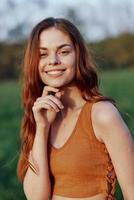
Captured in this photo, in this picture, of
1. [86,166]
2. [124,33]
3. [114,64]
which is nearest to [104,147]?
[86,166]

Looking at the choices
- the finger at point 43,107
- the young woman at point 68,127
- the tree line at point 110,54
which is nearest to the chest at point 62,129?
the young woman at point 68,127

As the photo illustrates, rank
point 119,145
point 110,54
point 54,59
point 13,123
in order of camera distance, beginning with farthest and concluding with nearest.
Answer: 1. point 110,54
2. point 13,123
3. point 54,59
4. point 119,145

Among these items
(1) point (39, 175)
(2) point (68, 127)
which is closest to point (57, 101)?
(2) point (68, 127)

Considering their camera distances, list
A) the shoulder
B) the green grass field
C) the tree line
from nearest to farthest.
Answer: the shoulder → the green grass field → the tree line

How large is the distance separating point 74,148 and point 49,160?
18 centimetres

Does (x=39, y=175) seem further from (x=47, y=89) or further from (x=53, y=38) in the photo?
(x=53, y=38)

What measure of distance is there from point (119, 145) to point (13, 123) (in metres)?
9.89

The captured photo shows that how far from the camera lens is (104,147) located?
9.30ft

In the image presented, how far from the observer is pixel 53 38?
2912 mm

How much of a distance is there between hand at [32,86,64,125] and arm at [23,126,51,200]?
44 mm

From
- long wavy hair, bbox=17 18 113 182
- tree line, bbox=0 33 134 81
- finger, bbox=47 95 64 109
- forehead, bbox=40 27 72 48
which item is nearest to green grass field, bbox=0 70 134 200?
long wavy hair, bbox=17 18 113 182

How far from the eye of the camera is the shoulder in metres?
2.76

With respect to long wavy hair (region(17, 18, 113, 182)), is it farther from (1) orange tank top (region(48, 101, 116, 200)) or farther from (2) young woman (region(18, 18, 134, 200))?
(1) orange tank top (region(48, 101, 116, 200))

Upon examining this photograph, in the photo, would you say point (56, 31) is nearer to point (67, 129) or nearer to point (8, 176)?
point (67, 129)
